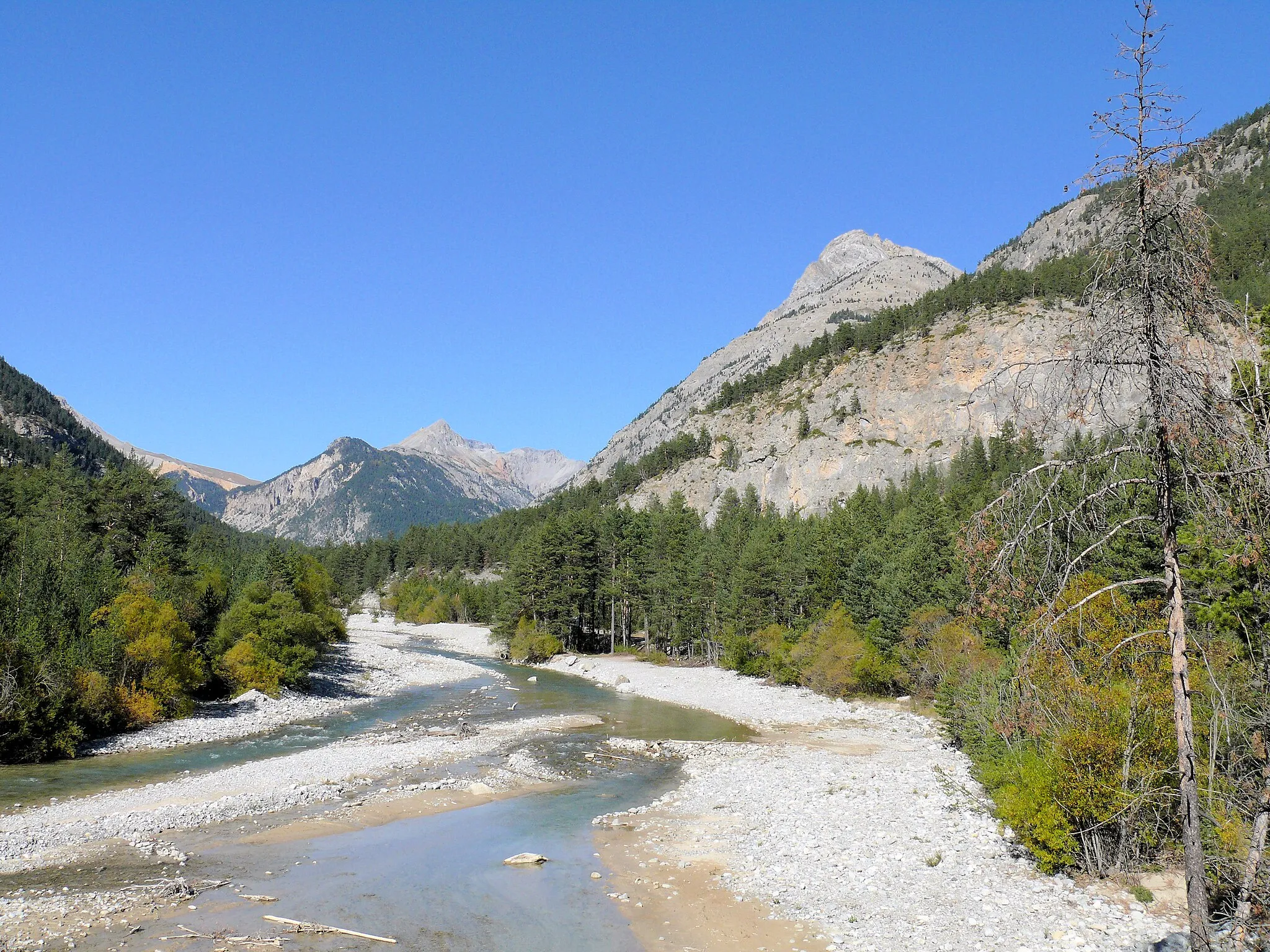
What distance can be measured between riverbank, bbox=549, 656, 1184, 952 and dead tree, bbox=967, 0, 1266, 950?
30.0 ft

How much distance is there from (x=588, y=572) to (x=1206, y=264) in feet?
280

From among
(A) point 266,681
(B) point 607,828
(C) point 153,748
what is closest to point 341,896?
(B) point 607,828

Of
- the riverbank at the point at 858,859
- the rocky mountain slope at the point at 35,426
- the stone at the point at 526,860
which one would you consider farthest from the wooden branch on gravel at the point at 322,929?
the rocky mountain slope at the point at 35,426

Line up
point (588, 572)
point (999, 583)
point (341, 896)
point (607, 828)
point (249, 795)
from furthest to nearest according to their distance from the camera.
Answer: point (588, 572) → point (249, 795) → point (607, 828) → point (341, 896) → point (999, 583)

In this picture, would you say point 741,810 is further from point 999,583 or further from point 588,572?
point 588,572

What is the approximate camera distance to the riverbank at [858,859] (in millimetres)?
16000

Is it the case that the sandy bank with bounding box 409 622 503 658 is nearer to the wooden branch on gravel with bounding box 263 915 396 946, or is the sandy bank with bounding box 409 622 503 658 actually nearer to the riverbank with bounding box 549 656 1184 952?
the riverbank with bounding box 549 656 1184 952

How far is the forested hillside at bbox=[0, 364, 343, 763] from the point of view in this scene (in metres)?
34.7

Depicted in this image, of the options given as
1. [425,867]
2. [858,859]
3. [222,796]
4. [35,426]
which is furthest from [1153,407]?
[35,426]

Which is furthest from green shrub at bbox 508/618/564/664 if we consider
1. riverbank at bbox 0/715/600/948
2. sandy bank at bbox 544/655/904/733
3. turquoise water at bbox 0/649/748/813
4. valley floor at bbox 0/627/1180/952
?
riverbank at bbox 0/715/600/948

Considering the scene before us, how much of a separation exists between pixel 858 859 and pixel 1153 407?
16.3 m

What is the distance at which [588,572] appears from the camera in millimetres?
91812

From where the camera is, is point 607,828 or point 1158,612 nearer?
point 1158,612

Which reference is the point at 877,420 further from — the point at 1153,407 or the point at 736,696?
the point at 1153,407
